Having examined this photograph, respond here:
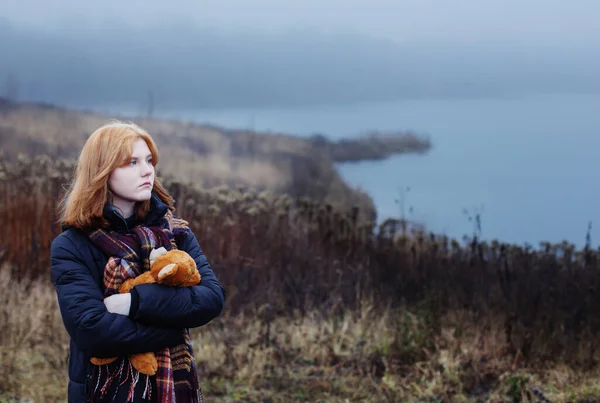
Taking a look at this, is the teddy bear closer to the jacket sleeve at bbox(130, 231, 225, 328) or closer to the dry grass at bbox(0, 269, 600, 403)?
the jacket sleeve at bbox(130, 231, 225, 328)

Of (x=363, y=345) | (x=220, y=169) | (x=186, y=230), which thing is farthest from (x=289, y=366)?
(x=220, y=169)

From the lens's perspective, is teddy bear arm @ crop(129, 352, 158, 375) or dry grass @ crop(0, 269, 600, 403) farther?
dry grass @ crop(0, 269, 600, 403)

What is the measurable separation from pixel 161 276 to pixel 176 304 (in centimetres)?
11

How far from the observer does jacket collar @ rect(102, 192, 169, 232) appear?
100 inches

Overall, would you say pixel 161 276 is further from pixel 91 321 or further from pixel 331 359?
pixel 331 359

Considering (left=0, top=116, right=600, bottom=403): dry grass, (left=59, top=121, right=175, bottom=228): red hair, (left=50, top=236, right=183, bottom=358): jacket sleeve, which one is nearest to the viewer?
(left=50, top=236, right=183, bottom=358): jacket sleeve

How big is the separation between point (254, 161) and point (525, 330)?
10.5m

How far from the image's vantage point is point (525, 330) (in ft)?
18.9

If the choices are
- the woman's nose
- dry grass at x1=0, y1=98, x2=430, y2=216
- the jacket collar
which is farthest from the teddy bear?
dry grass at x1=0, y1=98, x2=430, y2=216

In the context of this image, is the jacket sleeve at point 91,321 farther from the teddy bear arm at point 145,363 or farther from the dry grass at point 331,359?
the dry grass at point 331,359

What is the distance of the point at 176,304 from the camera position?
2.47 m

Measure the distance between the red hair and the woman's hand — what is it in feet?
0.82

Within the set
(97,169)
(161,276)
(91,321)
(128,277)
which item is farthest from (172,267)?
(97,169)

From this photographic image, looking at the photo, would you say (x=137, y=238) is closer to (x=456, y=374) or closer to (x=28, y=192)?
(x=456, y=374)
